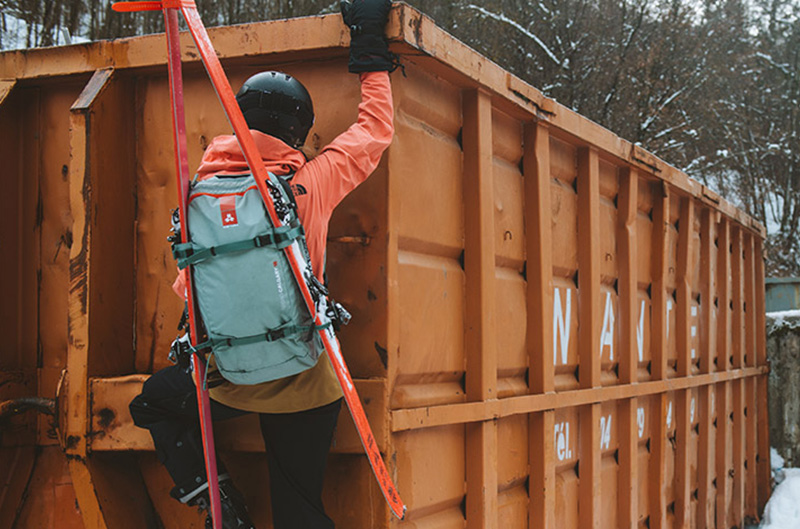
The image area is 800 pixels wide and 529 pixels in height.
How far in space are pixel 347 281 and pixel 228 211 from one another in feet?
2.10

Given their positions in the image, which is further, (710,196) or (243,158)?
(710,196)

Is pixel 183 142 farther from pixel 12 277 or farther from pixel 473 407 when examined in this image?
A: pixel 473 407

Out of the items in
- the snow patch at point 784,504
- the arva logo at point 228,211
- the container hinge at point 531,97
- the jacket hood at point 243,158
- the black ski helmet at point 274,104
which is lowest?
the snow patch at point 784,504

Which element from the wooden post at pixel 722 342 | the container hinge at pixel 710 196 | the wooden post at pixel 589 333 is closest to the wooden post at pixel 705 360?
the container hinge at pixel 710 196

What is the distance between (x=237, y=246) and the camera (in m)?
2.12

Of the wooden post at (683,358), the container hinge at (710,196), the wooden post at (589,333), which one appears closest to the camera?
the wooden post at (589,333)

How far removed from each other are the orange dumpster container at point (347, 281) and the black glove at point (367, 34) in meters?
0.06

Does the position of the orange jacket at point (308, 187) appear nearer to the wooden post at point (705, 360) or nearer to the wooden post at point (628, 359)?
the wooden post at point (628, 359)

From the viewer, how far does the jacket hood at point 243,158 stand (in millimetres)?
2320

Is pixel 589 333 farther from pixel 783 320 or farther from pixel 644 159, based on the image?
pixel 783 320

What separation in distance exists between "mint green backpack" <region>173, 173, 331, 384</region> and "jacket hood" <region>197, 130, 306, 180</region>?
12cm

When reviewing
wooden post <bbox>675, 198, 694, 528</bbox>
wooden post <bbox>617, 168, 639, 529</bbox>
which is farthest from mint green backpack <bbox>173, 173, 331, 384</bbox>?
wooden post <bbox>675, 198, 694, 528</bbox>

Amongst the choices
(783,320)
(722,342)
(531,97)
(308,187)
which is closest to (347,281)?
(308,187)

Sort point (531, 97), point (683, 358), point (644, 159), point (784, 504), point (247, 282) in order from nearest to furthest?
1. point (247, 282)
2. point (531, 97)
3. point (644, 159)
4. point (683, 358)
5. point (784, 504)
